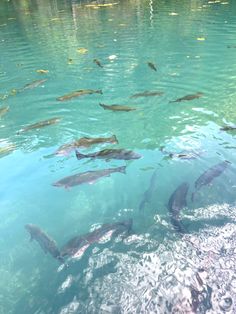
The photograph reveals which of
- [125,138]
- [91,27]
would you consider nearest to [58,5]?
[91,27]

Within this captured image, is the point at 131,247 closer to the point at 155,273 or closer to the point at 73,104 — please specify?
the point at 155,273

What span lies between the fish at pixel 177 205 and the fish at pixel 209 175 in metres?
0.31

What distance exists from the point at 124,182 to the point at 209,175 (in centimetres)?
195

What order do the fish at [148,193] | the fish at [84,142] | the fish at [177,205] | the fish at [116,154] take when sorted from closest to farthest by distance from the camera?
1. the fish at [177,205]
2. the fish at [148,193]
3. the fish at [116,154]
4. the fish at [84,142]

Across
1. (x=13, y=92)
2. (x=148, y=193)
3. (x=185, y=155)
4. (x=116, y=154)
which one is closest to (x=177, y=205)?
(x=148, y=193)

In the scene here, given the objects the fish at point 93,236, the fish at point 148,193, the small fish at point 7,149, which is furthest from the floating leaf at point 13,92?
the fish at point 93,236

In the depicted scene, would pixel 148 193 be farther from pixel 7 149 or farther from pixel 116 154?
pixel 7 149

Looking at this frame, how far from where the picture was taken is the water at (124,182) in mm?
5348

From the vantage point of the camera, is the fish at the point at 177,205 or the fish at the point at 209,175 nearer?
the fish at the point at 177,205

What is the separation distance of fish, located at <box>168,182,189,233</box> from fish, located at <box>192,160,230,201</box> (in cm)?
31

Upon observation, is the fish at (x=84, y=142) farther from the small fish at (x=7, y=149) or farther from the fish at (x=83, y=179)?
the small fish at (x=7, y=149)

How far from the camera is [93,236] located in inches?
245

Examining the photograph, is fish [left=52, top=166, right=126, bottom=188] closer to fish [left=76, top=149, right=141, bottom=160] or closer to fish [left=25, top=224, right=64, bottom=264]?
fish [left=76, top=149, right=141, bottom=160]

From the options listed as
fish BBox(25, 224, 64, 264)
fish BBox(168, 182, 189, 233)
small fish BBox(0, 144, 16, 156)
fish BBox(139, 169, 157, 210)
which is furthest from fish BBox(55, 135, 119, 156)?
fish BBox(25, 224, 64, 264)
